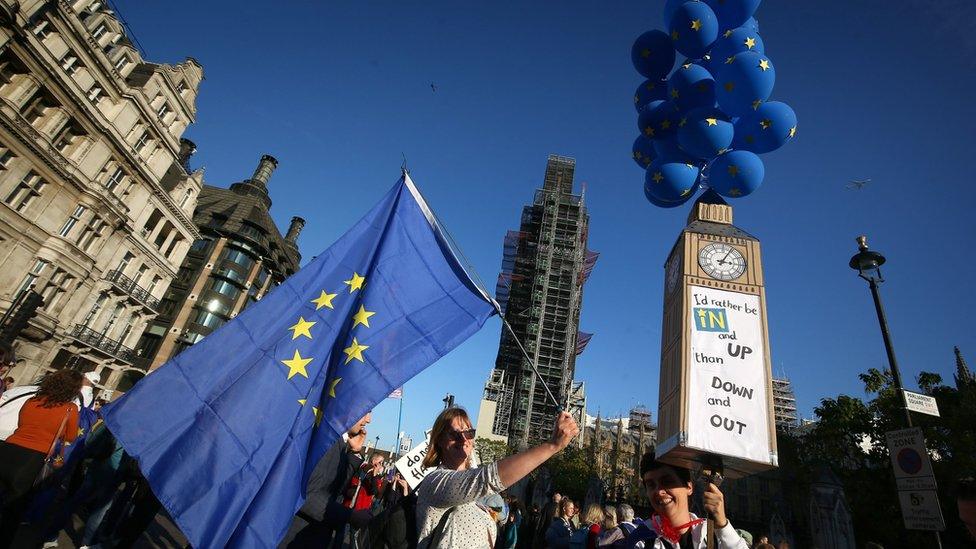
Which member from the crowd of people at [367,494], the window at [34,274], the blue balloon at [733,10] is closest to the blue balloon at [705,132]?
the blue balloon at [733,10]

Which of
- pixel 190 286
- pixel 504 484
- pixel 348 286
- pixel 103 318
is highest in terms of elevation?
pixel 190 286

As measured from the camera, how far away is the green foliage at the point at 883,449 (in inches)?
738

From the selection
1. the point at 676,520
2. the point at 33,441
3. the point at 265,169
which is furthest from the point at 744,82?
the point at 265,169

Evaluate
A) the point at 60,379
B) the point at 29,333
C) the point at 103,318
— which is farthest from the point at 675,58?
the point at 103,318

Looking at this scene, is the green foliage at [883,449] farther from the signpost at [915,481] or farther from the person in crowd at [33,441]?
the person in crowd at [33,441]

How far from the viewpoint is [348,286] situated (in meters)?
4.10

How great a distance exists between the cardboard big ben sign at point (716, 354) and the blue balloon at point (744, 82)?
128 centimetres

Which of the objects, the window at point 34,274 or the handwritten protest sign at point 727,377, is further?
the window at point 34,274

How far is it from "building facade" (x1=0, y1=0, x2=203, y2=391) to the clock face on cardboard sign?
27521 millimetres

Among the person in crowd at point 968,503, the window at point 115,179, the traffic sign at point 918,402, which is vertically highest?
the window at point 115,179

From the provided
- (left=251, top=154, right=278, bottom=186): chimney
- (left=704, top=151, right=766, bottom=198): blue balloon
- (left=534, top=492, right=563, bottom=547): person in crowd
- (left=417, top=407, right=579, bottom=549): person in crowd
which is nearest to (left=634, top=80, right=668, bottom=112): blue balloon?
(left=704, top=151, right=766, bottom=198): blue balloon

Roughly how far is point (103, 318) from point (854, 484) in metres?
43.9

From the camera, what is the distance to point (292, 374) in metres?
3.63

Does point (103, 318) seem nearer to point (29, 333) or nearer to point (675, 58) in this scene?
point (29, 333)
